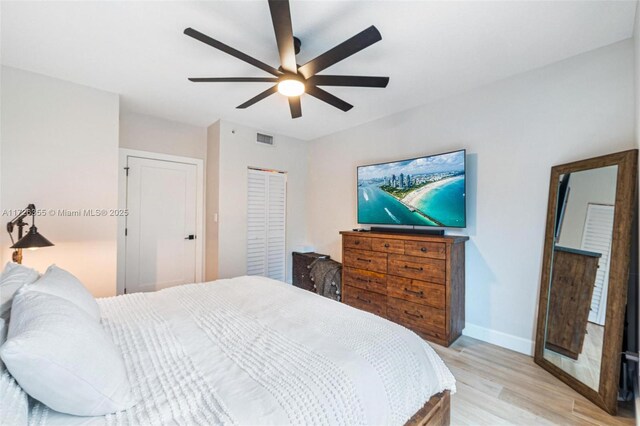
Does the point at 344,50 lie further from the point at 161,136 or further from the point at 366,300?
the point at 161,136

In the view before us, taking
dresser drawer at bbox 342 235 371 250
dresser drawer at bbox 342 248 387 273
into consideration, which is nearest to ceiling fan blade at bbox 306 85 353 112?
dresser drawer at bbox 342 235 371 250

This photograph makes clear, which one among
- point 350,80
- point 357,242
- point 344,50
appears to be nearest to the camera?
point 344,50

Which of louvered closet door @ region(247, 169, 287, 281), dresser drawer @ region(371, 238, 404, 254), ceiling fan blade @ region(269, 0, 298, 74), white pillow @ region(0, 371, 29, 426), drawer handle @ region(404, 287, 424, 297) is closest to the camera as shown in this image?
white pillow @ region(0, 371, 29, 426)

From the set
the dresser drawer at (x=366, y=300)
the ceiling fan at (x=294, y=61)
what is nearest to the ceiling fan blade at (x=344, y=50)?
the ceiling fan at (x=294, y=61)

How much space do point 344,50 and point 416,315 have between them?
8.04 ft

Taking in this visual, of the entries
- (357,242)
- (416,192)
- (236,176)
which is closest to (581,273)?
(416,192)

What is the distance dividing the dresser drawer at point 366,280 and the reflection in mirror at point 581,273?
144 cm

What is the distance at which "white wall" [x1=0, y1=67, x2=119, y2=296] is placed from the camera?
247 centimetres

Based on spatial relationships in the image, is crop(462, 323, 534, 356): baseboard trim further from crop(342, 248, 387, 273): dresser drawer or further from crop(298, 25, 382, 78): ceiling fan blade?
crop(298, 25, 382, 78): ceiling fan blade

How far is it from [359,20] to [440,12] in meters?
0.52

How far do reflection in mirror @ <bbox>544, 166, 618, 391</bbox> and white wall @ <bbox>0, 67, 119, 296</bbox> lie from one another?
165 inches

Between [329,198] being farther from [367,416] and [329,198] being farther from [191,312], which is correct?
[367,416]

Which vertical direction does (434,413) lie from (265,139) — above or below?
below

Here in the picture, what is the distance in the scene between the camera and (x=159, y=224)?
12.3ft
